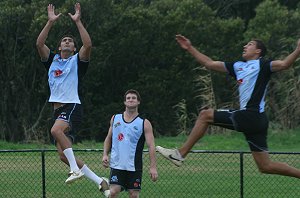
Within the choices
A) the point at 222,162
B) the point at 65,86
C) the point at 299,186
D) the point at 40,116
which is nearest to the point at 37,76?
the point at 40,116

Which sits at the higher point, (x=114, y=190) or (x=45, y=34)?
(x=45, y=34)

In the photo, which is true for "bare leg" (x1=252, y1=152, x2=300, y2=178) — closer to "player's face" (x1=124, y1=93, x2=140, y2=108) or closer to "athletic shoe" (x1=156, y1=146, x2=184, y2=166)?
"athletic shoe" (x1=156, y1=146, x2=184, y2=166)

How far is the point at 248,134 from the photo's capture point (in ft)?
32.8

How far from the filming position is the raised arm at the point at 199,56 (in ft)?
32.2

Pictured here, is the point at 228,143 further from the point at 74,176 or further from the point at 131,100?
the point at 131,100

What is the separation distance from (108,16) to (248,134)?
17783mm

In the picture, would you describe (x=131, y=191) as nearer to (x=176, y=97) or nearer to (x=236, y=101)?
(x=236, y=101)

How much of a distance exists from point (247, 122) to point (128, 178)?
171 cm

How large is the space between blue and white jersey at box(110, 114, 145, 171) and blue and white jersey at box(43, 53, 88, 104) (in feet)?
3.20

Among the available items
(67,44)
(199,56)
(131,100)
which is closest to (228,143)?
(67,44)

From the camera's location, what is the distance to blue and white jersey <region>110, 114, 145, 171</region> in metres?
10.2

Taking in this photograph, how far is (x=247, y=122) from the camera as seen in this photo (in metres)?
9.86

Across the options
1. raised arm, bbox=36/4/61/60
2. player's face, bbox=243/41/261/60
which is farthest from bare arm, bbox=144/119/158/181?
raised arm, bbox=36/4/61/60

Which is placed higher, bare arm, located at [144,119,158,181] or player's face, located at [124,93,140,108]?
player's face, located at [124,93,140,108]
